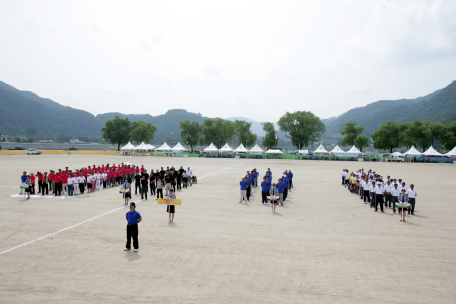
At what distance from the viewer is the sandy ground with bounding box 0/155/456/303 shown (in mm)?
6496

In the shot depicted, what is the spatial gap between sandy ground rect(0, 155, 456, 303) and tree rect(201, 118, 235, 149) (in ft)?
278

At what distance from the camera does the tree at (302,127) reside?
9475 cm

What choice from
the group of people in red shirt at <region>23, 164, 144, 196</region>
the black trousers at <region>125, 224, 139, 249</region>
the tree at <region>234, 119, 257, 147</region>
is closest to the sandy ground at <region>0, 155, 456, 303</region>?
the black trousers at <region>125, 224, 139, 249</region>

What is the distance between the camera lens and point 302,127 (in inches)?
3777

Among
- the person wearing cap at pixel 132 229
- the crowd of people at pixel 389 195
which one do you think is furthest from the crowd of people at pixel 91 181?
the crowd of people at pixel 389 195

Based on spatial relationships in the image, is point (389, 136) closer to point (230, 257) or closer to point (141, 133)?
point (141, 133)

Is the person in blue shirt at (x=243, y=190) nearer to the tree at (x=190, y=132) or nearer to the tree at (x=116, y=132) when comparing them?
the tree at (x=190, y=132)

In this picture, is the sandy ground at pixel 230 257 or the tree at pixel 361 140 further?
the tree at pixel 361 140

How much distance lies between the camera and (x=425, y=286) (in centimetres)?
693

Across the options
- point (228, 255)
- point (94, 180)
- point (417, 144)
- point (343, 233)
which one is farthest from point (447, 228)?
point (417, 144)

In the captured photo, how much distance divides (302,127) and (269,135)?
38.2 feet

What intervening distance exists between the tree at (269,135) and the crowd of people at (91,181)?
75991 mm

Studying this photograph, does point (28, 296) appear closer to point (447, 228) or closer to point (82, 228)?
point (82, 228)

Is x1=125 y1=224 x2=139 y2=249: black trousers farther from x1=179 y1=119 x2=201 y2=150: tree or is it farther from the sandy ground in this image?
x1=179 y1=119 x2=201 y2=150: tree
